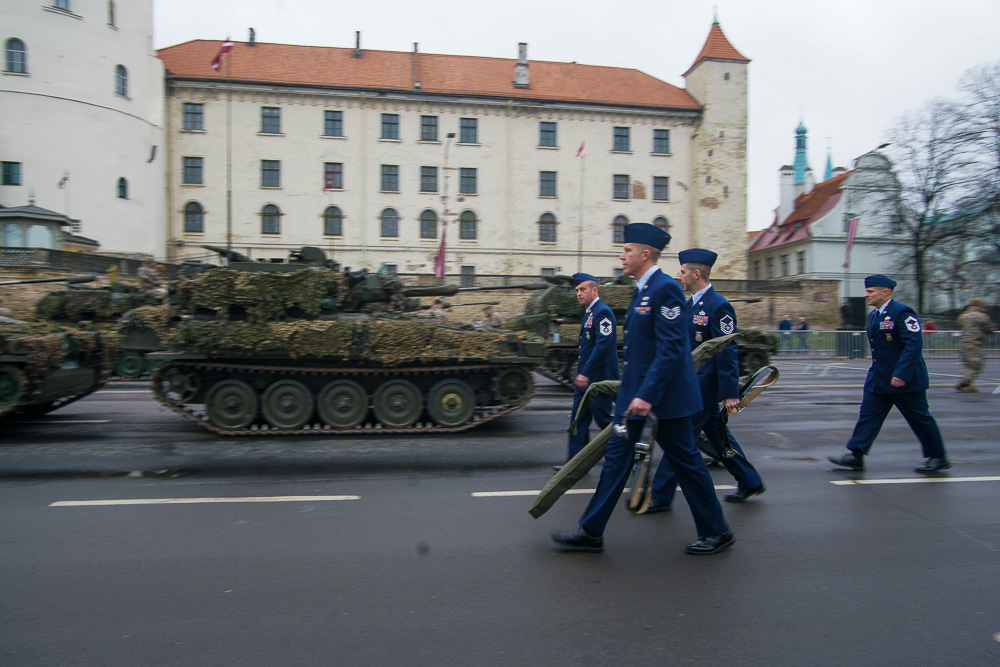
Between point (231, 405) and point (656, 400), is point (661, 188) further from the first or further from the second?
point (656, 400)

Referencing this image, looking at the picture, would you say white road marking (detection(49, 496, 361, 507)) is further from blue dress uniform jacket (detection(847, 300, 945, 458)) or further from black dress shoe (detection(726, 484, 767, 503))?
blue dress uniform jacket (detection(847, 300, 945, 458))

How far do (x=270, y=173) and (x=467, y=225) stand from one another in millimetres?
11530

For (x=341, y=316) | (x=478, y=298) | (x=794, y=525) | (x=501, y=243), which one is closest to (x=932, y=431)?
(x=794, y=525)

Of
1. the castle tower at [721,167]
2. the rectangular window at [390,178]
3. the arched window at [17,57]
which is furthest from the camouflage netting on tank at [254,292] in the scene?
the castle tower at [721,167]

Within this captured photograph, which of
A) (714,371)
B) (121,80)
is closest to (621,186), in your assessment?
(121,80)

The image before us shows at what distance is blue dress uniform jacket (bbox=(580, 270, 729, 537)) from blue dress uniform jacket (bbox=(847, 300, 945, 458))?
3.17 metres

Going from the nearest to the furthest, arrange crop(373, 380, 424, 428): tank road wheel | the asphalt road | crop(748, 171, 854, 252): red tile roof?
1. the asphalt road
2. crop(373, 380, 424, 428): tank road wheel
3. crop(748, 171, 854, 252): red tile roof

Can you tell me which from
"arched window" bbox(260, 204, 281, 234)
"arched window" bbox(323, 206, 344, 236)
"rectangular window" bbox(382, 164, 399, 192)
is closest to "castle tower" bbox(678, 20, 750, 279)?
"rectangular window" bbox(382, 164, 399, 192)

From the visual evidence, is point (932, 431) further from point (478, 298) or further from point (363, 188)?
point (363, 188)

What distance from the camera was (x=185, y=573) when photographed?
428cm

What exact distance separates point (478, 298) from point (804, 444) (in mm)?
27056

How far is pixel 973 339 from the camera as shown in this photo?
47.9 feet

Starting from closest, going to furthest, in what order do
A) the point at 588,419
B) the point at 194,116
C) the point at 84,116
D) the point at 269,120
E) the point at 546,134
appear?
1. the point at 588,419
2. the point at 84,116
3. the point at 194,116
4. the point at 269,120
5. the point at 546,134

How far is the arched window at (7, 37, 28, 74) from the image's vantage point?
33.5 metres
